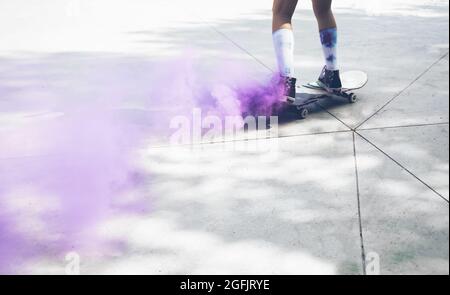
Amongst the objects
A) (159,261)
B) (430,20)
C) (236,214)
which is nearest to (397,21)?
(430,20)

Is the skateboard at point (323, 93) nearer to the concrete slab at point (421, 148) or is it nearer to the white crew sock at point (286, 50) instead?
the white crew sock at point (286, 50)

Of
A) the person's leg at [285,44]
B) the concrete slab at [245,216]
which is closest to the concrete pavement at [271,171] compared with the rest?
the concrete slab at [245,216]

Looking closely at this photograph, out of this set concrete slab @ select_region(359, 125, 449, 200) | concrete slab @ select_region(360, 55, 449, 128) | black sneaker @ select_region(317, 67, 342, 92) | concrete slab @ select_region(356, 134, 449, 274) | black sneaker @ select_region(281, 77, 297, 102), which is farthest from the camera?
black sneaker @ select_region(317, 67, 342, 92)

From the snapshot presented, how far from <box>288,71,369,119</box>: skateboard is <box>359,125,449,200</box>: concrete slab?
567mm

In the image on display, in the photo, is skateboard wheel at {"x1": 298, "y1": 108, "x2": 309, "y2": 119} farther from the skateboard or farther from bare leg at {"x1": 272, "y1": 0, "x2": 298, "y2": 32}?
bare leg at {"x1": 272, "y1": 0, "x2": 298, "y2": 32}

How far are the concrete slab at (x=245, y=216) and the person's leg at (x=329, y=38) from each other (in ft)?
2.80

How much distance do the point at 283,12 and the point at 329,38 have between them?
49cm

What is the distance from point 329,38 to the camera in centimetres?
372

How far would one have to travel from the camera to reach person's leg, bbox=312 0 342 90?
3670 mm

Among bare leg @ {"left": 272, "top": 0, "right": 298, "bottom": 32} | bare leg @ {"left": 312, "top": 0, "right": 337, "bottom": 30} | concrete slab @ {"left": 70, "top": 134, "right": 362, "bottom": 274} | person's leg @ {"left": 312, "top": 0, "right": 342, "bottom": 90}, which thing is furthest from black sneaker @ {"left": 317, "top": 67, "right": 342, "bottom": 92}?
concrete slab @ {"left": 70, "top": 134, "right": 362, "bottom": 274}

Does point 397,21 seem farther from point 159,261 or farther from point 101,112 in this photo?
point 159,261

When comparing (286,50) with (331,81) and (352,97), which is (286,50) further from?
(352,97)

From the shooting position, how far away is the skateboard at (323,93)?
11.9 feet

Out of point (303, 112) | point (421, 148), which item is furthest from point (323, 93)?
point (421, 148)
